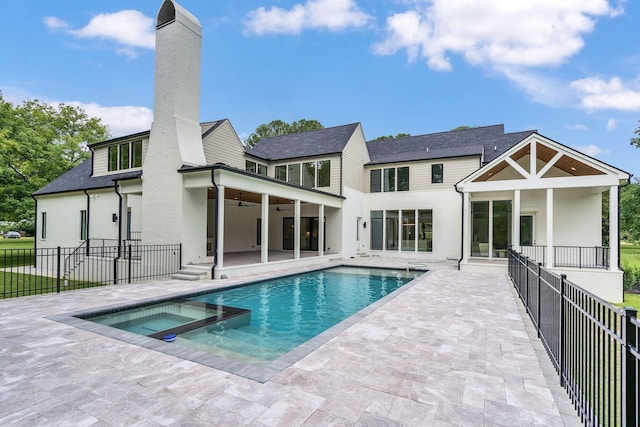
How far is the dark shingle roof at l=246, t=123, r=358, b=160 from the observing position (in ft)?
57.6

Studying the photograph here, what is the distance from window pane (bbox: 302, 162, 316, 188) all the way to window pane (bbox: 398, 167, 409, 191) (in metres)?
4.90

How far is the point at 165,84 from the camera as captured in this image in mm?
11422

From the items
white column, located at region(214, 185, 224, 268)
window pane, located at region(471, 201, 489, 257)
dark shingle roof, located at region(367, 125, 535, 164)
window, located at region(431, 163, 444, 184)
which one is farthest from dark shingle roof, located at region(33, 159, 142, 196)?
window pane, located at region(471, 201, 489, 257)

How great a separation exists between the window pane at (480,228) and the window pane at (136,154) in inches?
616

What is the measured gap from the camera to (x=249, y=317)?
662cm

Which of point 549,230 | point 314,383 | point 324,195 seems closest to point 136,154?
point 324,195

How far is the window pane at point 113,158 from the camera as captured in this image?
15039mm

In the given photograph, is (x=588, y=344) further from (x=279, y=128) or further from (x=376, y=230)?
(x=279, y=128)

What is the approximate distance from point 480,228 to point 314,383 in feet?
46.1

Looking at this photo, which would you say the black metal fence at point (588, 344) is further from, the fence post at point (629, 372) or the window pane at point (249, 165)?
the window pane at point (249, 165)

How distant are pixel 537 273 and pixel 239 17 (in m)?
19.6

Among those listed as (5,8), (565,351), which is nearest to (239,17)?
(5,8)

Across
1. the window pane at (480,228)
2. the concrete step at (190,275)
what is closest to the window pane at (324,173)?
the window pane at (480,228)

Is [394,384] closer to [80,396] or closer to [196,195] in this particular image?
[80,396]
